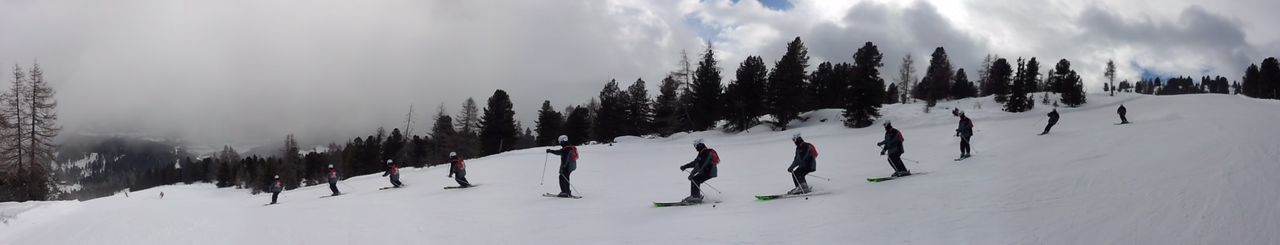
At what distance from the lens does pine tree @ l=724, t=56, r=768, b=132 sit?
183 feet

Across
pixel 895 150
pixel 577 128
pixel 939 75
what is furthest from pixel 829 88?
pixel 895 150

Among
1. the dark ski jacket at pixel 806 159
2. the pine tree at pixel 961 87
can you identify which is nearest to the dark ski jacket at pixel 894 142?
the dark ski jacket at pixel 806 159

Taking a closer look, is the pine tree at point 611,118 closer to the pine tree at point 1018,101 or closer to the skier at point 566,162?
the pine tree at point 1018,101

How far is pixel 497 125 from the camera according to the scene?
6550 centimetres

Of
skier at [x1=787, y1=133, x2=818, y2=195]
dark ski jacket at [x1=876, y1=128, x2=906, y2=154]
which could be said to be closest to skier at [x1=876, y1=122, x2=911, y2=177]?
dark ski jacket at [x1=876, y1=128, x2=906, y2=154]

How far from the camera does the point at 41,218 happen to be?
61.8ft

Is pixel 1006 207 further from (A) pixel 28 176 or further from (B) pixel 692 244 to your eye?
(A) pixel 28 176

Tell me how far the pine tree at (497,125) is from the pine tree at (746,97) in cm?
2405

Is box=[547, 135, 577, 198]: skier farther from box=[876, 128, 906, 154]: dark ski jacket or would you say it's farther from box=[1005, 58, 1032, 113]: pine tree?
box=[1005, 58, 1032, 113]: pine tree

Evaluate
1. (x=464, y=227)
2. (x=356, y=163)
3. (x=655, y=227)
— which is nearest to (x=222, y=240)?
(x=464, y=227)

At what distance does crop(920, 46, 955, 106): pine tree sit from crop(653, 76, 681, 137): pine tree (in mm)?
35903

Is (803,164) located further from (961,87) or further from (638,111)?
(961,87)

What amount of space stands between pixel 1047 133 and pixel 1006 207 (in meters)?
22.1

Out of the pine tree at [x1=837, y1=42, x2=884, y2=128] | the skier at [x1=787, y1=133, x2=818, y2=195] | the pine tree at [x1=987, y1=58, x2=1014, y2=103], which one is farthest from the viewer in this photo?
the pine tree at [x1=987, y1=58, x2=1014, y2=103]
